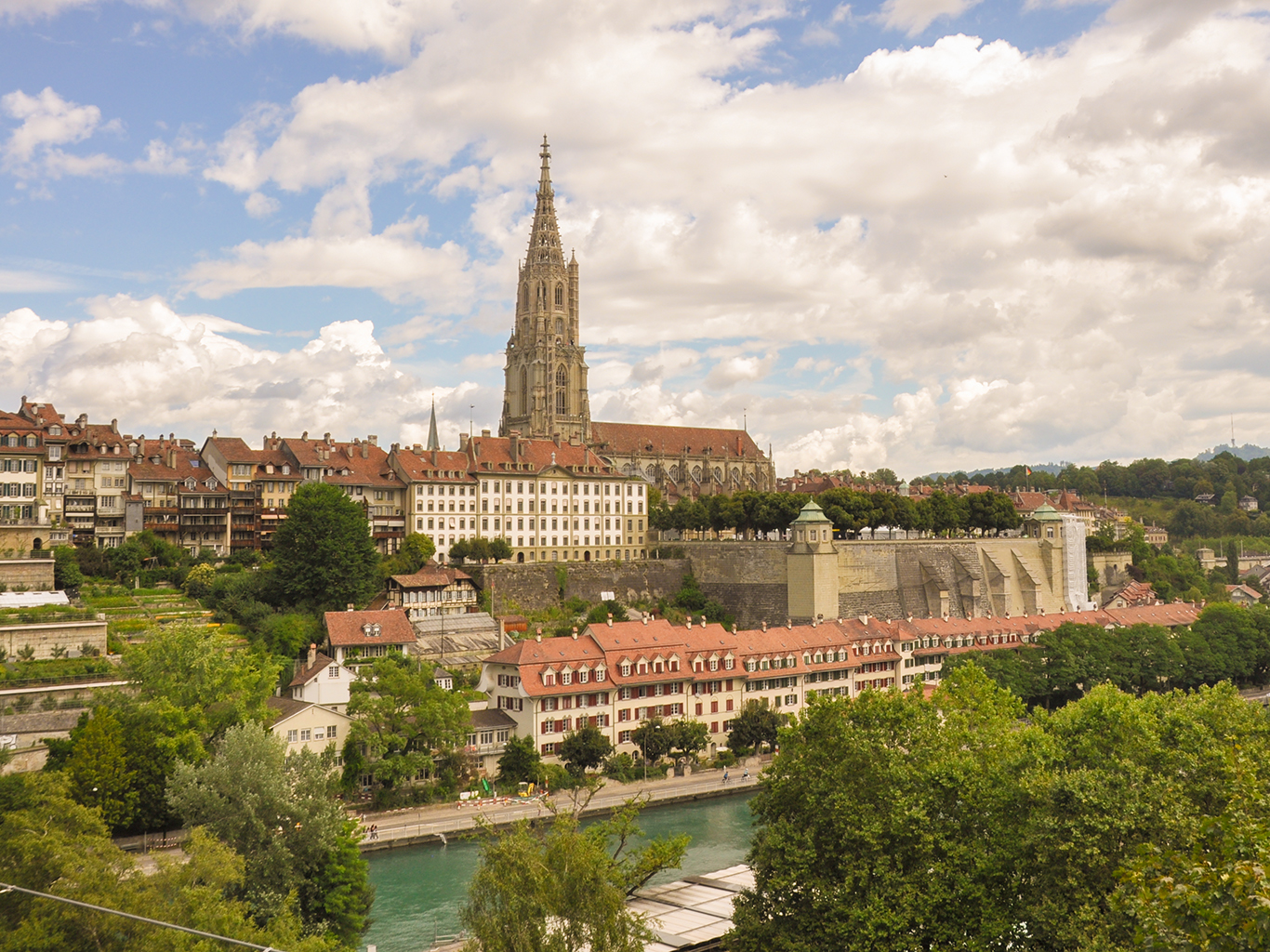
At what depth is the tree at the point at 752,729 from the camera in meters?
52.0

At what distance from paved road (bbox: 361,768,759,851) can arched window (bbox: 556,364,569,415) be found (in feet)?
227

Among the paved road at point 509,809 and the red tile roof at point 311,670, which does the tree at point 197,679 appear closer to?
the red tile roof at point 311,670

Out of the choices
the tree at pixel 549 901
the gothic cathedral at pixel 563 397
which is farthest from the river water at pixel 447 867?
the gothic cathedral at pixel 563 397

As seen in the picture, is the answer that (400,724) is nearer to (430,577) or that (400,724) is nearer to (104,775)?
(104,775)

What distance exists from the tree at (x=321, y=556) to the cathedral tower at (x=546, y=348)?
5160 cm

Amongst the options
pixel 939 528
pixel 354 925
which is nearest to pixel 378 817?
pixel 354 925

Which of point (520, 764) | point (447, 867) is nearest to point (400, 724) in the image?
point (520, 764)

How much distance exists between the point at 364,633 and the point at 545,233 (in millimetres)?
72753

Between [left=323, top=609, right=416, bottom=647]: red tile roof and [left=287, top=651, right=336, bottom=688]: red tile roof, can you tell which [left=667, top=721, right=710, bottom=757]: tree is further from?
[left=287, top=651, right=336, bottom=688]: red tile roof

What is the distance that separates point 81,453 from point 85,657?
24.0 metres

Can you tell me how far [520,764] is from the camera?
45.7 meters

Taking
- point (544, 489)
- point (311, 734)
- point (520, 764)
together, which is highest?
point (544, 489)

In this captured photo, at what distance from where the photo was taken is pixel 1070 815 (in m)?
22.1

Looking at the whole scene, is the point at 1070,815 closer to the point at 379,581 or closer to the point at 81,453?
the point at 379,581
